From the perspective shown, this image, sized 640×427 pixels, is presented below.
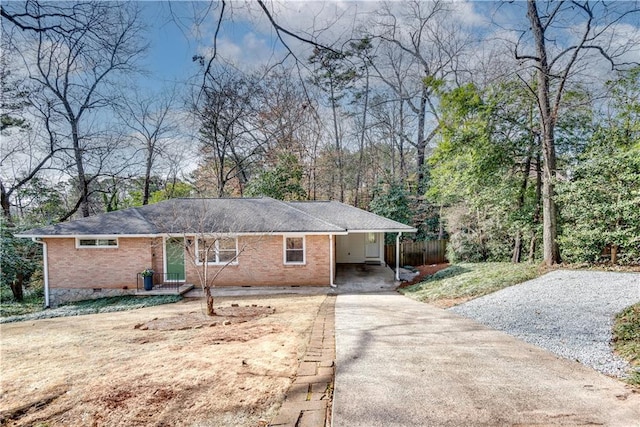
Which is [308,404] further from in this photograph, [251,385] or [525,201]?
[525,201]

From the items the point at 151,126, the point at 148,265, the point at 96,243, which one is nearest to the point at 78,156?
the point at 151,126

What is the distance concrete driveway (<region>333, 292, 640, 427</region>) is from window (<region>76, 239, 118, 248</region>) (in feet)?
38.9

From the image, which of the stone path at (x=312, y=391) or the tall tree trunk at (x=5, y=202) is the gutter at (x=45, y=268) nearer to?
the tall tree trunk at (x=5, y=202)

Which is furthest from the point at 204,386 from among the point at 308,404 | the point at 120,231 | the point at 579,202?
the point at 579,202

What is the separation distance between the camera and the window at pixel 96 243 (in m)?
13.0

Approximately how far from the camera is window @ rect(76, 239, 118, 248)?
42.7 ft

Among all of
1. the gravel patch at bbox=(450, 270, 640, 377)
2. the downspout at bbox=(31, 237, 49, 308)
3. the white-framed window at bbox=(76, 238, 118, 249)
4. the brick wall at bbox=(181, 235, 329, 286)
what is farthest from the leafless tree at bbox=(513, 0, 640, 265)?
the downspout at bbox=(31, 237, 49, 308)

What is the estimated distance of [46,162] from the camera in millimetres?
17656

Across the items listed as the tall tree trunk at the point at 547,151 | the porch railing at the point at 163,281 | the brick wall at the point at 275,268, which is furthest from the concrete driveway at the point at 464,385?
the porch railing at the point at 163,281

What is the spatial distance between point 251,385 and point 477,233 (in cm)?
1587

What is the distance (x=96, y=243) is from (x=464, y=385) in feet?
47.8

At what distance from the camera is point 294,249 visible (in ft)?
43.7

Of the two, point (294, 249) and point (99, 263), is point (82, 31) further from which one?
point (99, 263)

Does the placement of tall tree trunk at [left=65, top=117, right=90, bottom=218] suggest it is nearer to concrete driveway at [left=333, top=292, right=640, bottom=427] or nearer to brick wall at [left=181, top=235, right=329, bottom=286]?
brick wall at [left=181, top=235, right=329, bottom=286]
